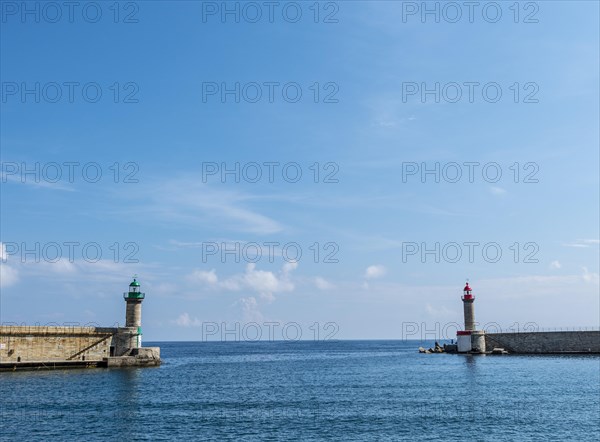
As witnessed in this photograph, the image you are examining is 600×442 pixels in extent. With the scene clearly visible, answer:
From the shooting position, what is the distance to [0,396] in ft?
139

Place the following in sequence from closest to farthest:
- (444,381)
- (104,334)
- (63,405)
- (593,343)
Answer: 1. (63,405)
2. (444,381)
3. (104,334)
4. (593,343)

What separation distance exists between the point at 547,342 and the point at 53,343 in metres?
81.3

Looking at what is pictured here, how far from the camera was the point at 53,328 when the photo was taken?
6444 centimetres

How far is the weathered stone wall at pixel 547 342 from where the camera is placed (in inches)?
3853

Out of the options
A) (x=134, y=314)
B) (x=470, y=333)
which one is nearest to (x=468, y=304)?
(x=470, y=333)

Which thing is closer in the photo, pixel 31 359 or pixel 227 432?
pixel 227 432

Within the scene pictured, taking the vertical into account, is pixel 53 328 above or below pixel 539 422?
above

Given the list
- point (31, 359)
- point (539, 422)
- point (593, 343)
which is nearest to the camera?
point (539, 422)

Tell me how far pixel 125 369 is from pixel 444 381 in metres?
36.1

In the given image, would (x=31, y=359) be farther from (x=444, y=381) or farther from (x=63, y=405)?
(x=444, y=381)

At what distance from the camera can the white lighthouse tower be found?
322 feet

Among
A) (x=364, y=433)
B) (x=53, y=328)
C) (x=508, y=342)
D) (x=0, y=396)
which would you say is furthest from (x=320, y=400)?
(x=508, y=342)

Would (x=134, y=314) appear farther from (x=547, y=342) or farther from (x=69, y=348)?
(x=547, y=342)

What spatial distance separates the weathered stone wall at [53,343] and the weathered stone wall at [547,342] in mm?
69115
